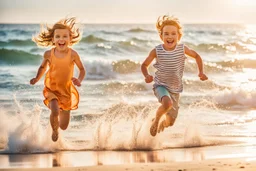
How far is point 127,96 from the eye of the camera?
300 inches

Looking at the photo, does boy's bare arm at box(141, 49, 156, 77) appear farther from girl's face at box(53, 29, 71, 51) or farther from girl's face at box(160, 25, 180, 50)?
girl's face at box(53, 29, 71, 51)

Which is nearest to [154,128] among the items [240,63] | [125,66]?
[125,66]

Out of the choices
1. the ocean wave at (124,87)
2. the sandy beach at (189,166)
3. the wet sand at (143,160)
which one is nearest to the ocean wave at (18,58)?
the ocean wave at (124,87)

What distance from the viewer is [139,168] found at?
14.1 feet

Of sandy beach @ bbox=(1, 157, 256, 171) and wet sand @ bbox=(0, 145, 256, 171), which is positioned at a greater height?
wet sand @ bbox=(0, 145, 256, 171)

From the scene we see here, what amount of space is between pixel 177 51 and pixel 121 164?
0.80m

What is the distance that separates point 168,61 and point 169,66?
0.12 feet

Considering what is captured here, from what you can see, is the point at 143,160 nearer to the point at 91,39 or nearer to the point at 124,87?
the point at 124,87

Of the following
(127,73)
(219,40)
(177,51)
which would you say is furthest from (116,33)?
(177,51)

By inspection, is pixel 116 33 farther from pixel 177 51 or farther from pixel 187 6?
pixel 177 51

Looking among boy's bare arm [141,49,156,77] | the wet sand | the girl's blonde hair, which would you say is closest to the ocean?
the wet sand

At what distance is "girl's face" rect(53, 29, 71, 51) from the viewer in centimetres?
434

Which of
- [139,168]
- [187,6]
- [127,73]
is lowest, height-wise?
[139,168]

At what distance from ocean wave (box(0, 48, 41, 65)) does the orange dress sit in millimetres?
5355
